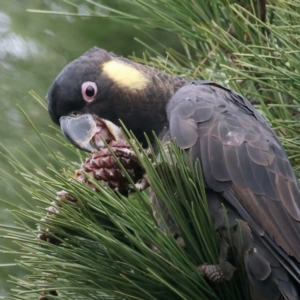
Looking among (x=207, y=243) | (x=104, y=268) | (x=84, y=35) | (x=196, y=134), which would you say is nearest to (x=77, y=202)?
(x=104, y=268)

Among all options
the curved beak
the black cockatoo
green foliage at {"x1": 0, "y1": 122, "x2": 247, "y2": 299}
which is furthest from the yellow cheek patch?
green foliage at {"x1": 0, "y1": 122, "x2": 247, "y2": 299}

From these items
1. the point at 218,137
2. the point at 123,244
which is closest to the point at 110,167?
the point at 123,244

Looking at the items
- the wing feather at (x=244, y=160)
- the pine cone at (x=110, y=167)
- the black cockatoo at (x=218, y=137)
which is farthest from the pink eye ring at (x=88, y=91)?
the pine cone at (x=110, y=167)

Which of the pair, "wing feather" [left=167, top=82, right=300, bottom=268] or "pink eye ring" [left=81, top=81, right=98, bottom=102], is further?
"pink eye ring" [left=81, top=81, right=98, bottom=102]

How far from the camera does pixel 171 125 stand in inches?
64.4

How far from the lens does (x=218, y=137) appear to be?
1569mm

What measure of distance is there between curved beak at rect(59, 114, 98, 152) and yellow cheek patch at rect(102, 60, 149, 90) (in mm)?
149

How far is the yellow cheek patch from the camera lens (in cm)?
191

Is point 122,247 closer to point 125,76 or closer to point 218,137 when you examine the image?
point 218,137

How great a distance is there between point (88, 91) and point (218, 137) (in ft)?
1.61

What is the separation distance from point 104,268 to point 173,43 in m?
1.43

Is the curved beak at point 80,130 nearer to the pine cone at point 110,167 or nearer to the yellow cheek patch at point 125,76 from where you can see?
the yellow cheek patch at point 125,76

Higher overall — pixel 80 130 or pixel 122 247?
pixel 122 247

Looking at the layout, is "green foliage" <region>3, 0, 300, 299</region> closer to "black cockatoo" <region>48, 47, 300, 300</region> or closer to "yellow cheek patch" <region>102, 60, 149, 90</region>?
Result: "black cockatoo" <region>48, 47, 300, 300</region>
